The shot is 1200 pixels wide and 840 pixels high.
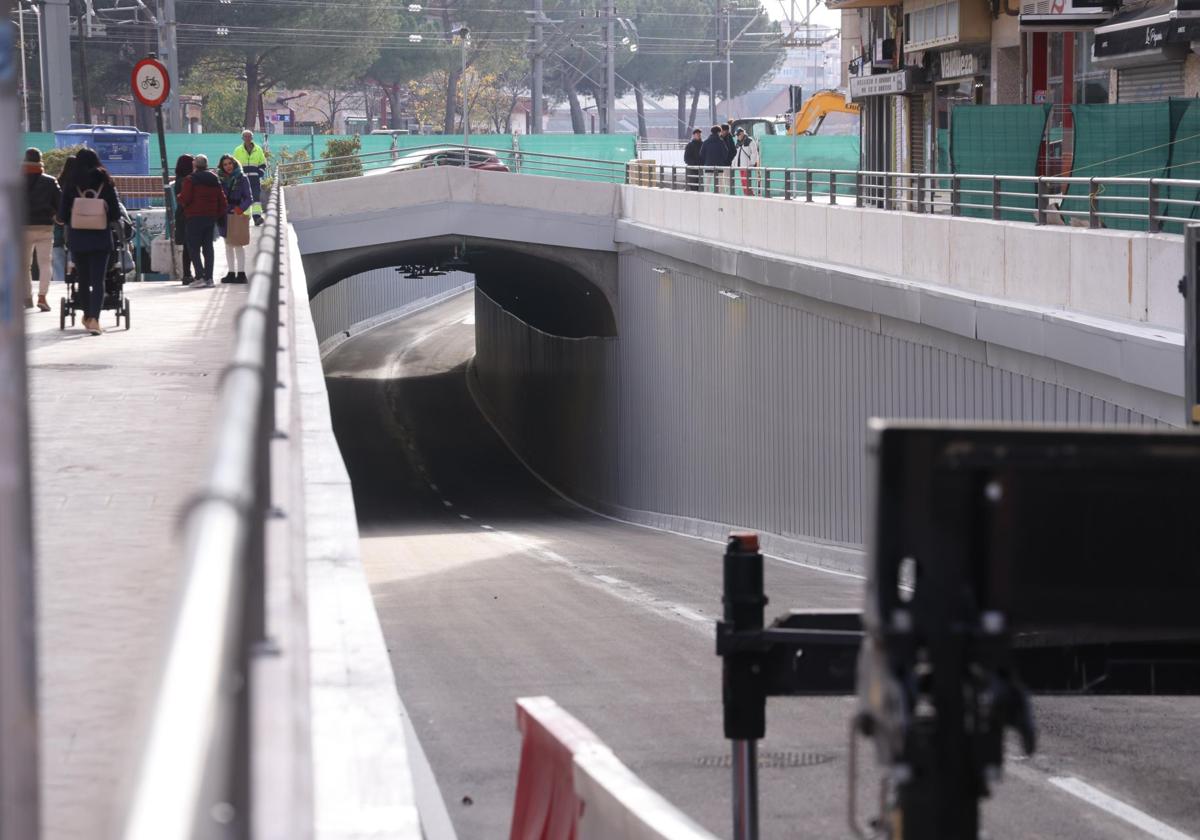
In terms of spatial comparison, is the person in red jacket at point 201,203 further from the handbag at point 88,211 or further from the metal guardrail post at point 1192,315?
the metal guardrail post at point 1192,315

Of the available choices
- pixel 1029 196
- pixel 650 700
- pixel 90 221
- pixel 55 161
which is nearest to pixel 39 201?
pixel 90 221

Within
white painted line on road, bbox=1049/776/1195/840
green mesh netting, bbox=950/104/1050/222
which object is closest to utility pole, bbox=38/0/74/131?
green mesh netting, bbox=950/104/1050/222

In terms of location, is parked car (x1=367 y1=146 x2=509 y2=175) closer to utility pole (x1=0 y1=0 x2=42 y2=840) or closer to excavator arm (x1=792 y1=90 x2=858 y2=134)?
excavator arm (x1=792 y1=90 x2=858 y2=134)

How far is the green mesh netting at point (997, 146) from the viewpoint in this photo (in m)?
22.3

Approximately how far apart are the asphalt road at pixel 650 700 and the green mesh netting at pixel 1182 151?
513 cm

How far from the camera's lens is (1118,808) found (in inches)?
400

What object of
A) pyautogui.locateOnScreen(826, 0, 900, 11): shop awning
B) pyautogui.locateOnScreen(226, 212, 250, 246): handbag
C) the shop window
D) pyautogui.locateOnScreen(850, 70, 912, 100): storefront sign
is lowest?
pyautogui.locateOnScreen(226, 212, 250, 246): handbag

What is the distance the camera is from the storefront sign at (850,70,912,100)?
39.7m

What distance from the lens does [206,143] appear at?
6134 cm

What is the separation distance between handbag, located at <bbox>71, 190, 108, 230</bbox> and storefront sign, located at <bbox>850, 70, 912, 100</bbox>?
25.8 m

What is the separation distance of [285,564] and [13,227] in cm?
174

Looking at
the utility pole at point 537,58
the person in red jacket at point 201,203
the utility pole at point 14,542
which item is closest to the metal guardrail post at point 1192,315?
the utility pole at point 14,542

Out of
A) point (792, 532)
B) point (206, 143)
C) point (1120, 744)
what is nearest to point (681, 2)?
point (206, 143)

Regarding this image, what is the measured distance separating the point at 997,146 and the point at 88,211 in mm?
11910
